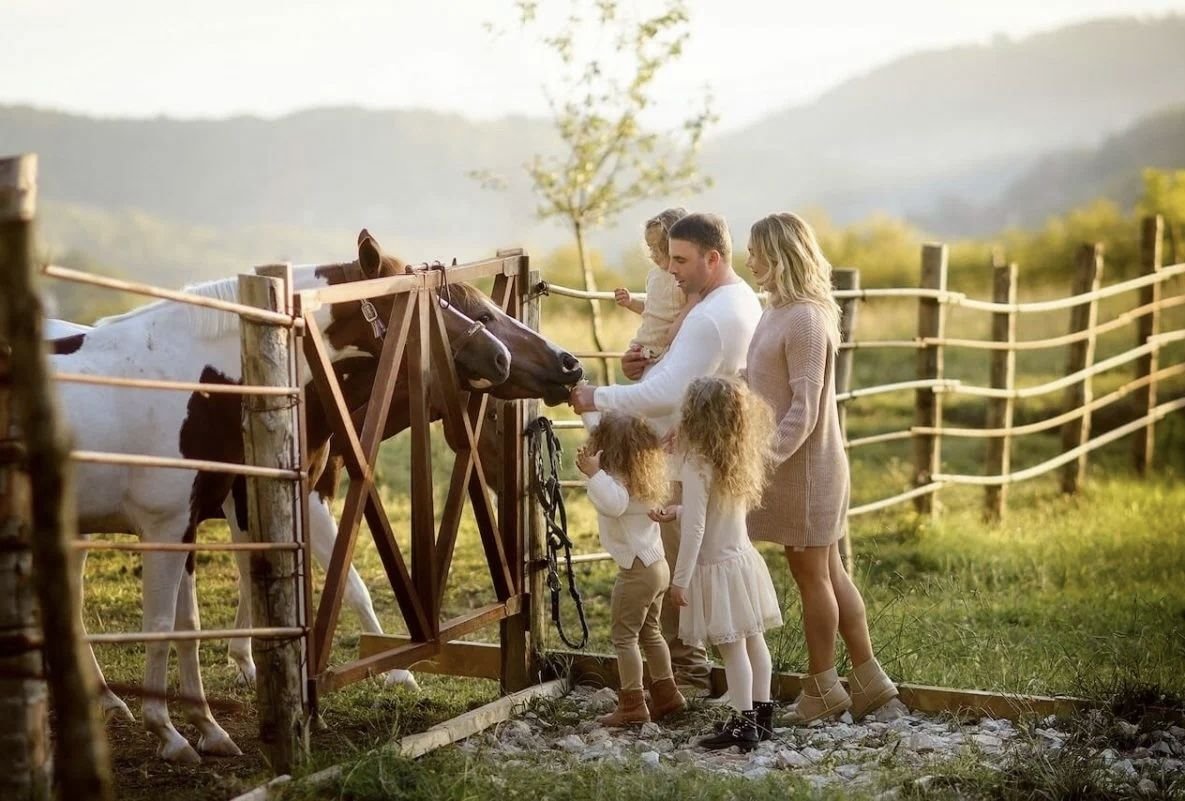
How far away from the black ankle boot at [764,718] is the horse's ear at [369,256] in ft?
6.54

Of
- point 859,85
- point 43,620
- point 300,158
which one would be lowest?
point 43,620

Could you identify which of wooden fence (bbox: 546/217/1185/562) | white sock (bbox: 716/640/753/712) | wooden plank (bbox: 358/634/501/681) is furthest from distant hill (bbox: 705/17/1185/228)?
white sock (bbox: 716/640/753/712)

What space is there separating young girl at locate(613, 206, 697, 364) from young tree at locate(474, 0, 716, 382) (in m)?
4.95

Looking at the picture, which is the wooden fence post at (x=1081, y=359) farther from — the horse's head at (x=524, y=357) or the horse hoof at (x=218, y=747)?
the horse hoof at (x=218, y=747)

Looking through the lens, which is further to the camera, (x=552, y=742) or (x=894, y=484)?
(x=894, y=484)

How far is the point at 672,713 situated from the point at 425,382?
1.52 m

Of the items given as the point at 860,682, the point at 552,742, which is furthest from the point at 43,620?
the point at 860,682

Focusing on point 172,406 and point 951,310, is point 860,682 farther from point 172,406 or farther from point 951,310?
point 951,310

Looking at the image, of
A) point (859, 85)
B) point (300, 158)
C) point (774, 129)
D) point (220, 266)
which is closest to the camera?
point (220, 266)

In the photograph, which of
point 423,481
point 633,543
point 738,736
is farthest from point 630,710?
point 423,481

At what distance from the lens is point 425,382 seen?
4461 millimetres

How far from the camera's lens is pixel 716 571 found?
14.3 ft

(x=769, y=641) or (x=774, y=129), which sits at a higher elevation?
(x=774, y=129)

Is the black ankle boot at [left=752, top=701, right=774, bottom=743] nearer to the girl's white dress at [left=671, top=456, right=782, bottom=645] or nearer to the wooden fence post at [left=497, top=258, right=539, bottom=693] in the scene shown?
the girl's white dress at [left=671, top=456, right=782, bottom=645]
